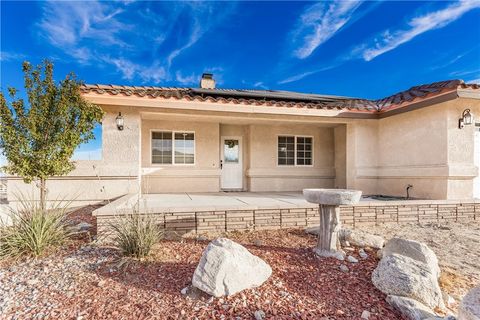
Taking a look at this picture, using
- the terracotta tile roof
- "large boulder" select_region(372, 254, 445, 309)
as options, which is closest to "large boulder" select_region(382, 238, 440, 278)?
"large boulder" select_region(372, 254, 445, 309)

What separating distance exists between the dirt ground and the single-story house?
164 centimetres

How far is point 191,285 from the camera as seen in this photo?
9.77 feet

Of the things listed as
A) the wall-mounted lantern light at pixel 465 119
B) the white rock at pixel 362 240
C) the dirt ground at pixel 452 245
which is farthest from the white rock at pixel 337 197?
the wall-mounted lantern light at pixel 465 119

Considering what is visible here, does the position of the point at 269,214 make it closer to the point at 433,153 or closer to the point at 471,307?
the point at 471,307

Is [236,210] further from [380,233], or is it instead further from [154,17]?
[154,17]

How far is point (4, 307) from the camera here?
2.64m

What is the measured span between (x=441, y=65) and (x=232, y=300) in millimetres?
17657

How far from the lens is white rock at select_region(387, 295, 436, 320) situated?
8.14ft

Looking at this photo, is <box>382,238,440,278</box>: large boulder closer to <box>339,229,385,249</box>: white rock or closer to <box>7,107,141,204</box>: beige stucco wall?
<box>339,229,385,249</box>: white rock

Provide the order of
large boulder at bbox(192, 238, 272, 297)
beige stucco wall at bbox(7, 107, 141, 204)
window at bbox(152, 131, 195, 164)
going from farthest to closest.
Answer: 1. window at bbox(152, 131, 195, 164)
2. beige stucco wall at bbox(7, 107, 141, 204)
3. large boulder at bbox(192, 238, 272, 297)

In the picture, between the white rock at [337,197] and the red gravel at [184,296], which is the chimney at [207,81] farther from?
the white rock at [337,197]

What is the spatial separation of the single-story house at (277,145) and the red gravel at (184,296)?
409 centimetres

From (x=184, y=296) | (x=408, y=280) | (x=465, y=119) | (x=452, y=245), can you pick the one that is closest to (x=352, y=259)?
(x=408, y=280)

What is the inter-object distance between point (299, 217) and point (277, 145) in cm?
563
